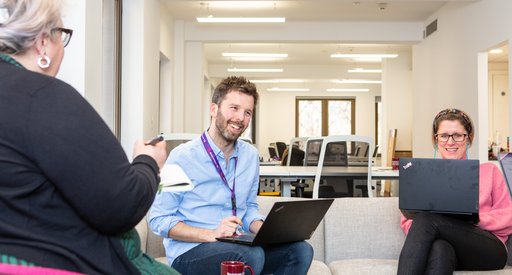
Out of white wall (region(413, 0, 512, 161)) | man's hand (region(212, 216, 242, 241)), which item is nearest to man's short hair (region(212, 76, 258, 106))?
man's hand (region(212, 216, 242, 241))

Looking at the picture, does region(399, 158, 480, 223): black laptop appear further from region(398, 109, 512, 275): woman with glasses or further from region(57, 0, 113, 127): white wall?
region(57, 0, 113, 127): white wall

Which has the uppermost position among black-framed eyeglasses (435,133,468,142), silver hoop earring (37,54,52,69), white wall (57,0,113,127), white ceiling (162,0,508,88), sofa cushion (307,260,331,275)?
white ceiling (162,0,508,88)

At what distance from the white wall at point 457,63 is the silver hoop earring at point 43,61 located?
6414mm

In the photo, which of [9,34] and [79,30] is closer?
[9,34]

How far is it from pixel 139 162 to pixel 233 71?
1439 centimetres

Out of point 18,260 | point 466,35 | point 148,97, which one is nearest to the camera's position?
point 18,260

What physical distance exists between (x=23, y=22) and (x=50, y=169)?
0.93 ft

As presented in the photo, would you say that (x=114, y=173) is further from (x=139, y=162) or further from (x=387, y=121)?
(x=387, y=121)

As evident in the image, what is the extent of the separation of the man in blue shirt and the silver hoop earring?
41.2 inches

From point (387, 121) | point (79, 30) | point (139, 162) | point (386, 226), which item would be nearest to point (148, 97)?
point (79, 30)

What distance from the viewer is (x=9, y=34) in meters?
1.06

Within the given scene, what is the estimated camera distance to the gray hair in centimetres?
106

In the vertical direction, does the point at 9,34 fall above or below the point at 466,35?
below

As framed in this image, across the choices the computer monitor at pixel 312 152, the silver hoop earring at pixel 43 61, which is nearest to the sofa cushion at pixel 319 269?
the silver hoop earring at pixel 43 61
